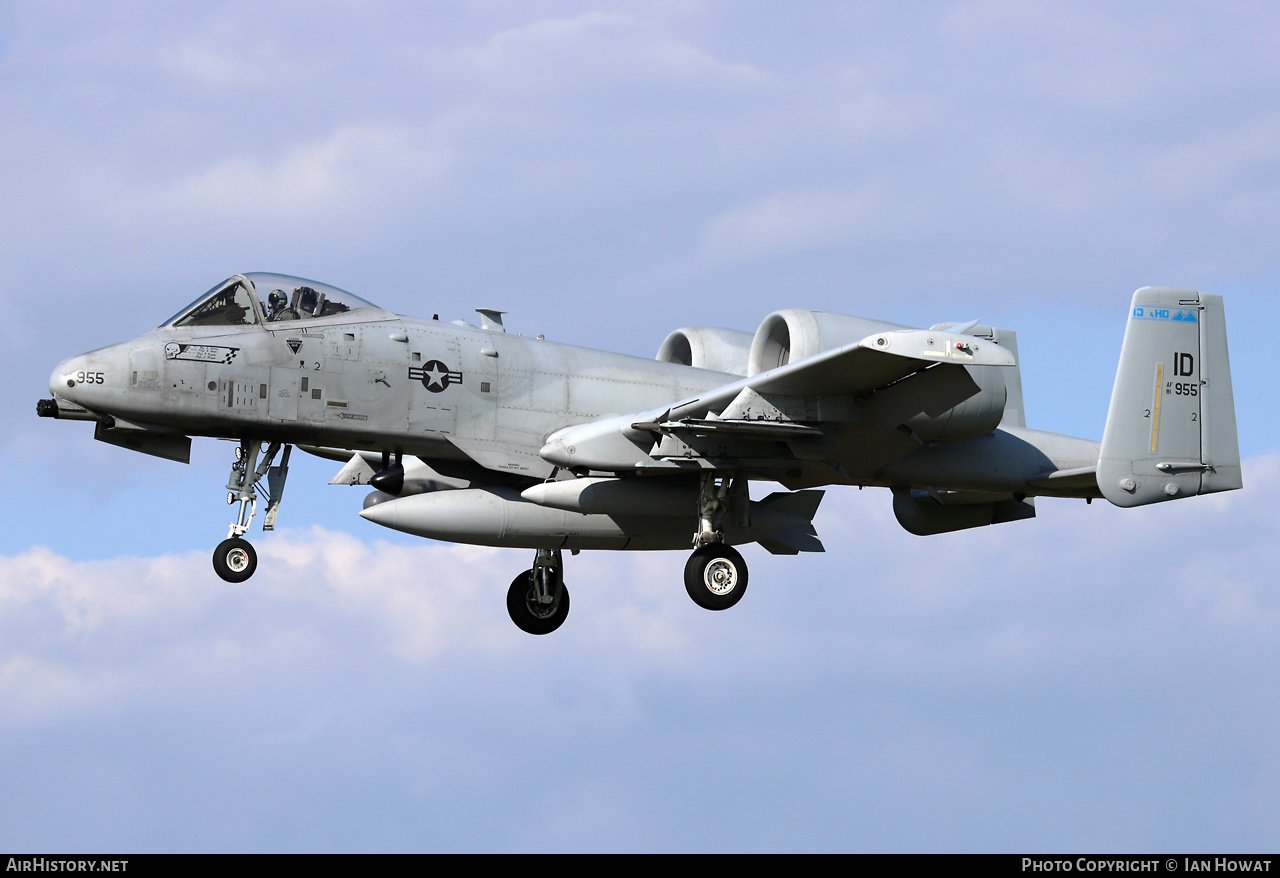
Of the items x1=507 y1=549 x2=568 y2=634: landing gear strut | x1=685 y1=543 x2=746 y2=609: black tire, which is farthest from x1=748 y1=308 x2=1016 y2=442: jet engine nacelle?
x1=507 y1=549 x2=568 y2=634: landing gear strut

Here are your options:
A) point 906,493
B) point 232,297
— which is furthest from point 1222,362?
point 232,297

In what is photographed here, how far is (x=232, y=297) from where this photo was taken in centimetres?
1808

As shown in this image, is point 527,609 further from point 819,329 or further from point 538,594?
point 819,329

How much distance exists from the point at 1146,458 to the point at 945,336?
4300 mm

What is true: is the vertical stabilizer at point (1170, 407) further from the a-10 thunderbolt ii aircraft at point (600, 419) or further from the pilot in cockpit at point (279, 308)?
the pilot in cockpit at point (279, 308)

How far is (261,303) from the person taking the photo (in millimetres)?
18125

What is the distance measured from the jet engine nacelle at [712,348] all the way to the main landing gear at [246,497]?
5708 mm

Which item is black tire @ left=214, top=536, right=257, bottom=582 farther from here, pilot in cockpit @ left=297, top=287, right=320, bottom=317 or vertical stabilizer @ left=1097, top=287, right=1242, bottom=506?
vertical stabilizer @ left=1097, top=287, right=1242, bottom=506

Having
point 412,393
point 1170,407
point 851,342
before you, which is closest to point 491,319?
point 412,393

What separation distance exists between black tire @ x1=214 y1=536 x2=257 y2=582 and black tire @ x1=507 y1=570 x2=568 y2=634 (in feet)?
14.5

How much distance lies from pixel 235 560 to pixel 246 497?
79 cm

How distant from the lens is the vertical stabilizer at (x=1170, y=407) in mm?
18172

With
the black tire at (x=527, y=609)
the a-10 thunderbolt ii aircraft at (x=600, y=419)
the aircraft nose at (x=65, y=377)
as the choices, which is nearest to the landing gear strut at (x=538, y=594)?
the black tire at (x=527, y=609)

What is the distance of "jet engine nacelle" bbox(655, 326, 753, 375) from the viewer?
21.2 metres
